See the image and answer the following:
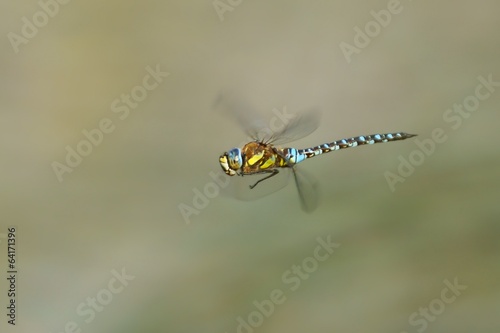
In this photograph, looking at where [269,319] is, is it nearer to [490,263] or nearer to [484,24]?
[490,263]

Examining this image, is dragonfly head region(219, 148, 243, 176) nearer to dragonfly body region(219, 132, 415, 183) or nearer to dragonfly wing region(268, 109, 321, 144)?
dragonfly body region(219, 132, 415, 183)

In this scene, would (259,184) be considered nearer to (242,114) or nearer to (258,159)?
(258,159)

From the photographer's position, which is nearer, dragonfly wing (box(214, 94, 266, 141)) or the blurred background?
dragonfly wing (box(214, 94, 266, 141))

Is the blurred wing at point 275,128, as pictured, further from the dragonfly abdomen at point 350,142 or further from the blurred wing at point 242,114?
the dragonfly abdomen at point 350,142

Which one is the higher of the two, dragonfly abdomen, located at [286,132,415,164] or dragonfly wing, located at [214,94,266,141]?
dragonfly wing, located at [214,94,266,141]

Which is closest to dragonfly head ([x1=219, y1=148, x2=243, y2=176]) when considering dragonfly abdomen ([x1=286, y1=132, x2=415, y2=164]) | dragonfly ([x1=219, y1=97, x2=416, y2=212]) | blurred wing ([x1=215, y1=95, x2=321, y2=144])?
dragonfly ([x1=219, y1=97, x2=416, y2=212])

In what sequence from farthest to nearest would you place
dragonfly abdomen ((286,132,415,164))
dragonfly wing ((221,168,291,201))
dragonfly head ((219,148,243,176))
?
dragonfly abdomen ((286,132,415,164)) → dragonfly wing ((221,168,291,201)) → dragonfly head ((219,148,243,176))

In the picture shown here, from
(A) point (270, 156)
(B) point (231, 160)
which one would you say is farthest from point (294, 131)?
(B) point (231, 160)

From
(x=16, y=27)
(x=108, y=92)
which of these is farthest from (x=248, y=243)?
(x=16, y=27)
